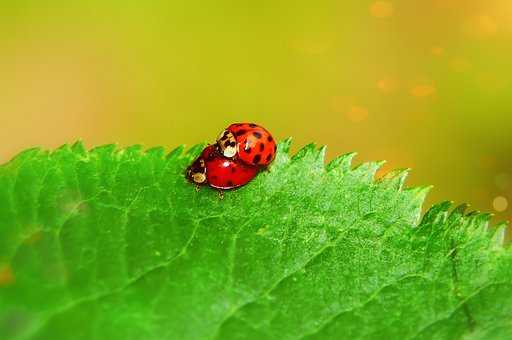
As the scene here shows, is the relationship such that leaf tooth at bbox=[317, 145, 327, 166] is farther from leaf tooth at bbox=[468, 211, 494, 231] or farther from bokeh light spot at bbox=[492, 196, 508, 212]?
bokeh light spot at bbox=[492, 196, 508, 212]

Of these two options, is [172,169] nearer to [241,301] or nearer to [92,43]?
[241,301]

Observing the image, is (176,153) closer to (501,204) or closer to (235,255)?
(235,255)

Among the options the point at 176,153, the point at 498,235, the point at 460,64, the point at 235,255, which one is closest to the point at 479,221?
the point at 498,235

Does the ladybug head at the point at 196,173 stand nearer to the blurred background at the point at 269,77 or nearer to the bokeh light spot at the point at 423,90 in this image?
the blurred background at the point at 269,77

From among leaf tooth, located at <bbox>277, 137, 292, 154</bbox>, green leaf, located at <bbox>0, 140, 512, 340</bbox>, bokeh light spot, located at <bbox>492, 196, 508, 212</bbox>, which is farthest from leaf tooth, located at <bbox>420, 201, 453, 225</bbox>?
bokeh light spot, located at <bbox>492, 196, 508, 212</bbox>

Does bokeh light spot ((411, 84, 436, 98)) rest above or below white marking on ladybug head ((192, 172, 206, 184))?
above

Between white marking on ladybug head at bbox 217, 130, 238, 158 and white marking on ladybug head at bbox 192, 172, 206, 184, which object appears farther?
white marking on ladybug head at bbox 217, 130, 238, 158

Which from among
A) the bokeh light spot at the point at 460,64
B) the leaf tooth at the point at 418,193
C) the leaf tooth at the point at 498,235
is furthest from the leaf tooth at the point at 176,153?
the bokeh light spot at the point at 460,64

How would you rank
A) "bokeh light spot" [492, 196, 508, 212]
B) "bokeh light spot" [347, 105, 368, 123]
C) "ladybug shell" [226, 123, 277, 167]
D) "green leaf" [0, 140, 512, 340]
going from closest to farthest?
"green leaf" [0, 140, 512, 340] → "ladybug shell" [226, 123, 277, 167] → "bokeh light spot" [492, 196, 508, 212] → "bokeh light spot" [347, 105, 368, 123]
